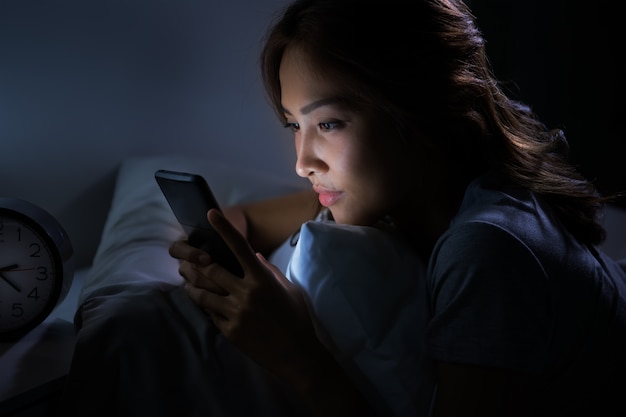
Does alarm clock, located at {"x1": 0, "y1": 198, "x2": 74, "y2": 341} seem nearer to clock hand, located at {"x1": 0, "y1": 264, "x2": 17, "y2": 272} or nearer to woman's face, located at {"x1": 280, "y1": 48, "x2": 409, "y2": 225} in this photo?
clock hand, located at {"x1": 0, "y1": 264, "x2": 17, "y2": 272}

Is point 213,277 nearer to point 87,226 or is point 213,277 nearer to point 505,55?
point 87,226

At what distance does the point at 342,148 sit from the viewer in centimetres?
83

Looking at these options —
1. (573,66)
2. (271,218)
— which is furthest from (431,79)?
(573,66)

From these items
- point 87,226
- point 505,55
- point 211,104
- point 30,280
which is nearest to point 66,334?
point 30,280

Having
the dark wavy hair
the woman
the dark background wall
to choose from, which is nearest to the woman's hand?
the woman

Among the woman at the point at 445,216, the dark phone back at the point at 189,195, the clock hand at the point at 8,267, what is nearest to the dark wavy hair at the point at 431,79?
the woman at the point at 445,216

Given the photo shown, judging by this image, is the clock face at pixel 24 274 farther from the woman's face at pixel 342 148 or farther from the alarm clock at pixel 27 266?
the woman's face at pixel 342 148

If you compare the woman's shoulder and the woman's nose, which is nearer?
the woman's shoulder

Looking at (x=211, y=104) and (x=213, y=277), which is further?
(x=211, y=104)

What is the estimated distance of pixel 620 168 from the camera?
1.84m

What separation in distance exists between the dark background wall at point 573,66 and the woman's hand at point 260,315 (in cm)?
138

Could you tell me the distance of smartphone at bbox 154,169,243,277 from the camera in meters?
0.73

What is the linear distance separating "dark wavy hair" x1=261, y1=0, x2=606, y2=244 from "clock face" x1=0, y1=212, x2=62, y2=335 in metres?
0.46

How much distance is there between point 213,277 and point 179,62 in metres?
0.83
